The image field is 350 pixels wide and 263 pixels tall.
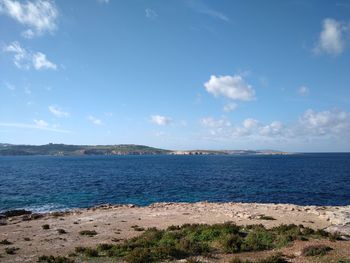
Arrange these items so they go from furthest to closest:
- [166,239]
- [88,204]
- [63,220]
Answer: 1. [88,204]
2. [63,220]
3. [166,239]

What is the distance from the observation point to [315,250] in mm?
20688

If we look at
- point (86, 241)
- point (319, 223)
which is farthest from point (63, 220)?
point (319, 223)

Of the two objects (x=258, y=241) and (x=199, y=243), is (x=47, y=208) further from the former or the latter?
(x=258, y=241)

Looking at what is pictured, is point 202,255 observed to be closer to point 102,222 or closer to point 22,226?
point 102,222

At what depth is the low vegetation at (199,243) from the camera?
68.8 ft

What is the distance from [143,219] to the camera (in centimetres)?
3638

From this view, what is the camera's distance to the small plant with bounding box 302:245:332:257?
66.9ft

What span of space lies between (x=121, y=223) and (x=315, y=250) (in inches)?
769

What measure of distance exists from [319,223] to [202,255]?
670 inches

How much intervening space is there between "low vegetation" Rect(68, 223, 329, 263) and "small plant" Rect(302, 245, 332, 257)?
5.28 ft

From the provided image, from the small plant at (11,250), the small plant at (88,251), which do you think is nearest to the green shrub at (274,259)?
the small plant at (88,251)

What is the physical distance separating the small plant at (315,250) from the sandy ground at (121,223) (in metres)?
0.58

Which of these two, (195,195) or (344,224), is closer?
(344,224)

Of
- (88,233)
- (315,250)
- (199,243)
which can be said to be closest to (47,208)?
(88,233)
